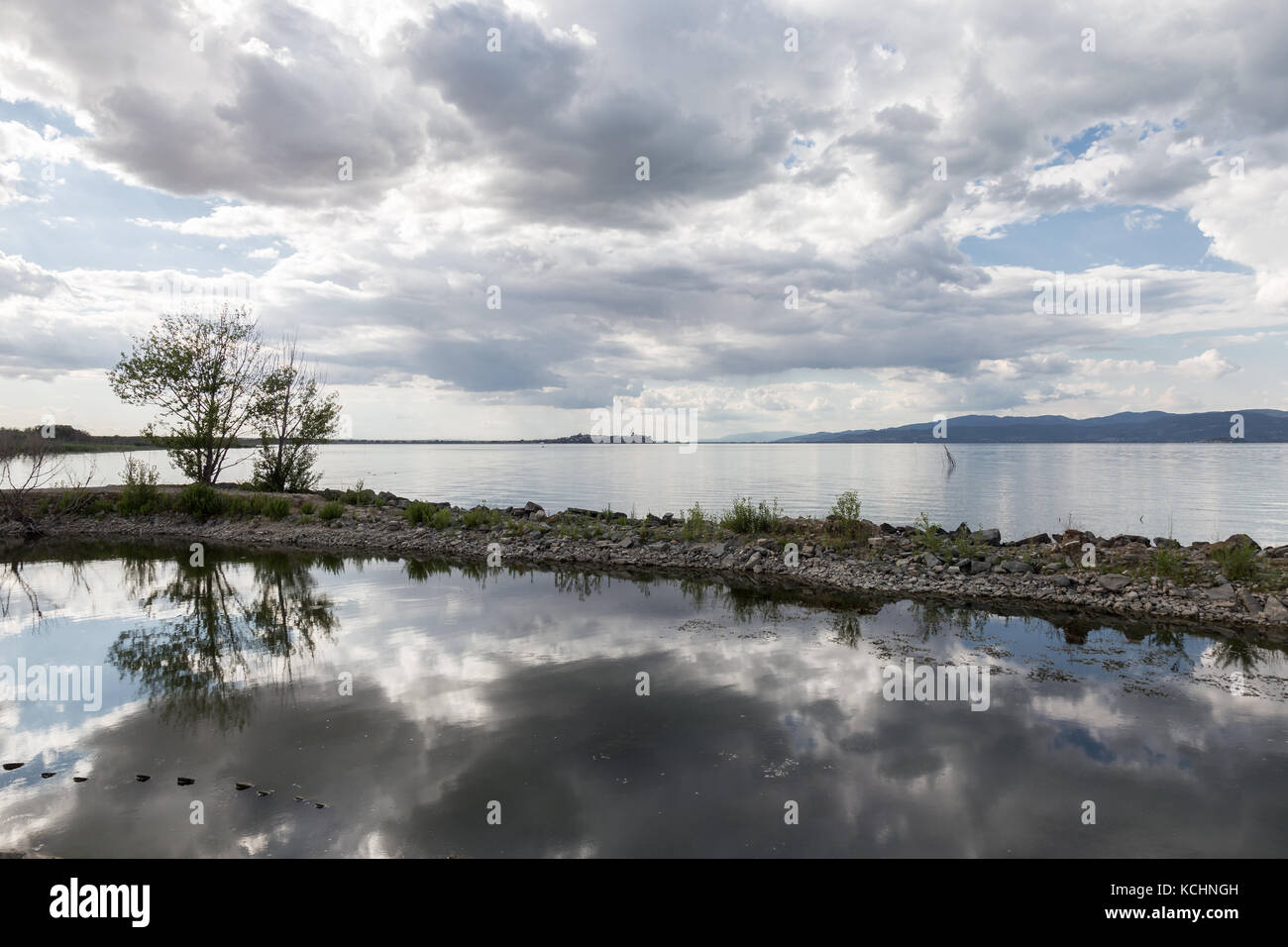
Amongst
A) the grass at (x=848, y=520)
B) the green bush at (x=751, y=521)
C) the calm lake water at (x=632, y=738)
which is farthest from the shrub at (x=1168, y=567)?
the green bush at (x=751, y=521)

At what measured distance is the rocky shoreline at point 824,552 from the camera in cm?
1380

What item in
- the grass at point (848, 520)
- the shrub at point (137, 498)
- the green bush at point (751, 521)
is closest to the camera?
the grass at point (848, 520)

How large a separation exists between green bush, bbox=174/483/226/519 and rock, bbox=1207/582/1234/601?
107ft

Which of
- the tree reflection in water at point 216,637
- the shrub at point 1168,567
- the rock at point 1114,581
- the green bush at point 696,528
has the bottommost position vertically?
the tree reflection in water at point 216,637

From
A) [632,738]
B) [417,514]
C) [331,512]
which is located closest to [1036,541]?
[632,738]

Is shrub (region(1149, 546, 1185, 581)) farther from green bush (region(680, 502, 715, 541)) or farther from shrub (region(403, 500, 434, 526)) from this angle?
shrub (region(403, 500, 434, 526))

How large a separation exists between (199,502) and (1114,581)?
104 ft

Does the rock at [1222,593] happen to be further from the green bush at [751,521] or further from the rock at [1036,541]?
the green bush at [751,521]

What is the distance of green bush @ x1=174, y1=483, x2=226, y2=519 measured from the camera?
1072 inches

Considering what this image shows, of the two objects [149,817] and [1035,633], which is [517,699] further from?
[1035,633]

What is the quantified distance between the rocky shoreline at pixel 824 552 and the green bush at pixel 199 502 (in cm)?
37

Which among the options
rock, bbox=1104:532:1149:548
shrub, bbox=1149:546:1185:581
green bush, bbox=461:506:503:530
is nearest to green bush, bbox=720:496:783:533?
green bush, bbox=461:506:503:530

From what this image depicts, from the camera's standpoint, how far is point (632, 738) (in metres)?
7.49
